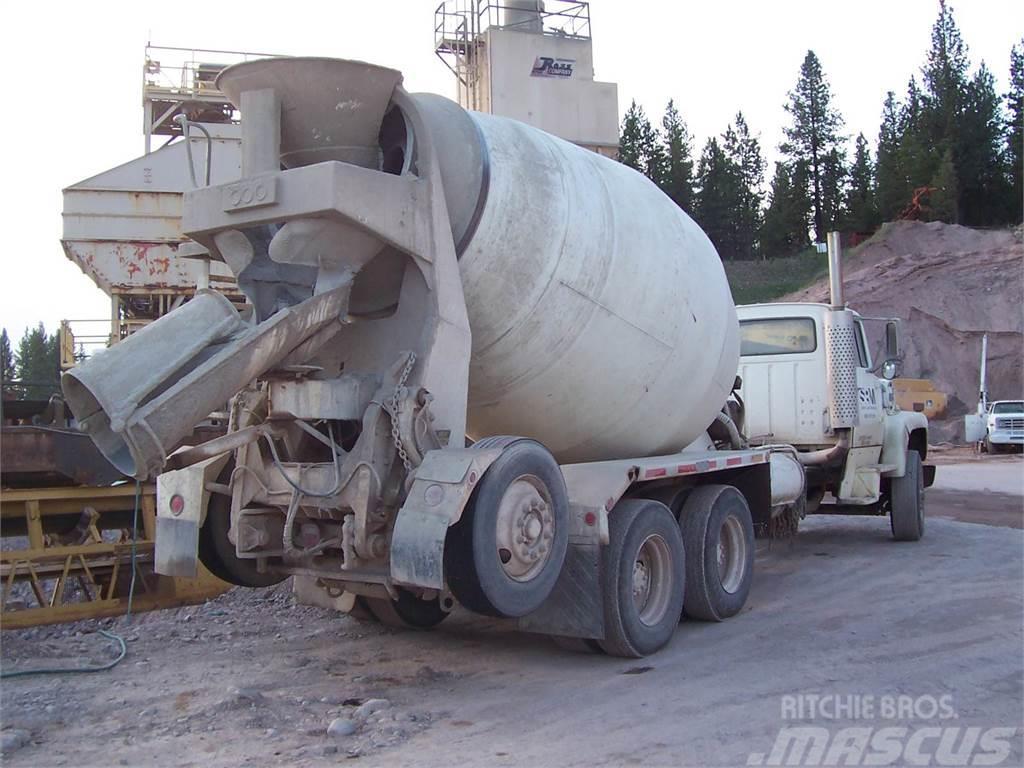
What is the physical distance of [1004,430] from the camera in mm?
29875

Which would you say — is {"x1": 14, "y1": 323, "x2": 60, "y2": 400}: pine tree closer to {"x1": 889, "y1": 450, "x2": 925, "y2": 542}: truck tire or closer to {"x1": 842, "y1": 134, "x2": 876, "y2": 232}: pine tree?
{"x1": 842, "y1": 134, "x2": 876, "y2": 232}: pine tree

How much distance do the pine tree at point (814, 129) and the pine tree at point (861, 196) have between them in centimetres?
125

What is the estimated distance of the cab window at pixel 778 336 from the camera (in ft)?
37.4

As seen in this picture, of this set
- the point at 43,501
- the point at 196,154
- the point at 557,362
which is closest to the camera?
the point at 557,362

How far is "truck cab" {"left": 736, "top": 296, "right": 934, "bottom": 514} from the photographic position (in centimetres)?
1101

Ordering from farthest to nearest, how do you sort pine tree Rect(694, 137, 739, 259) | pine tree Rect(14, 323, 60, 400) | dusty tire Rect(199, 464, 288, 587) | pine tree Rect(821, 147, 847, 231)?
pine tree Rect(14, 323, 60, 400) < pine tree Rect(694, 137, 739, 259) < pine tree Rect(821, 147, 847, 231) < dusty tire Rect(199, 464, 288, 587)

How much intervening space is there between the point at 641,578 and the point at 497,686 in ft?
4.58

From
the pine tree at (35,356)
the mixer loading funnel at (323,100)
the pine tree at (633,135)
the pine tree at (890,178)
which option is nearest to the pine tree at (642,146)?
the pine tree at (633,135)

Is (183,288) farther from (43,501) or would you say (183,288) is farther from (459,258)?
(459,258)

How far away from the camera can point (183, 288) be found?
16062mm

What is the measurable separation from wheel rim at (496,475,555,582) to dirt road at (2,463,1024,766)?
32.1 inches

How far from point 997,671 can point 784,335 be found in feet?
19.8

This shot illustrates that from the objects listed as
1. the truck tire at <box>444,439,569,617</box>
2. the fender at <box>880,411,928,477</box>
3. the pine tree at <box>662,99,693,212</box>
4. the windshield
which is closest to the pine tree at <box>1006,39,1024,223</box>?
the pine tree at <box>662,99,693,212</box>

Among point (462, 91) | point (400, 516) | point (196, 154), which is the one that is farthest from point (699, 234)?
point (462, 91)
